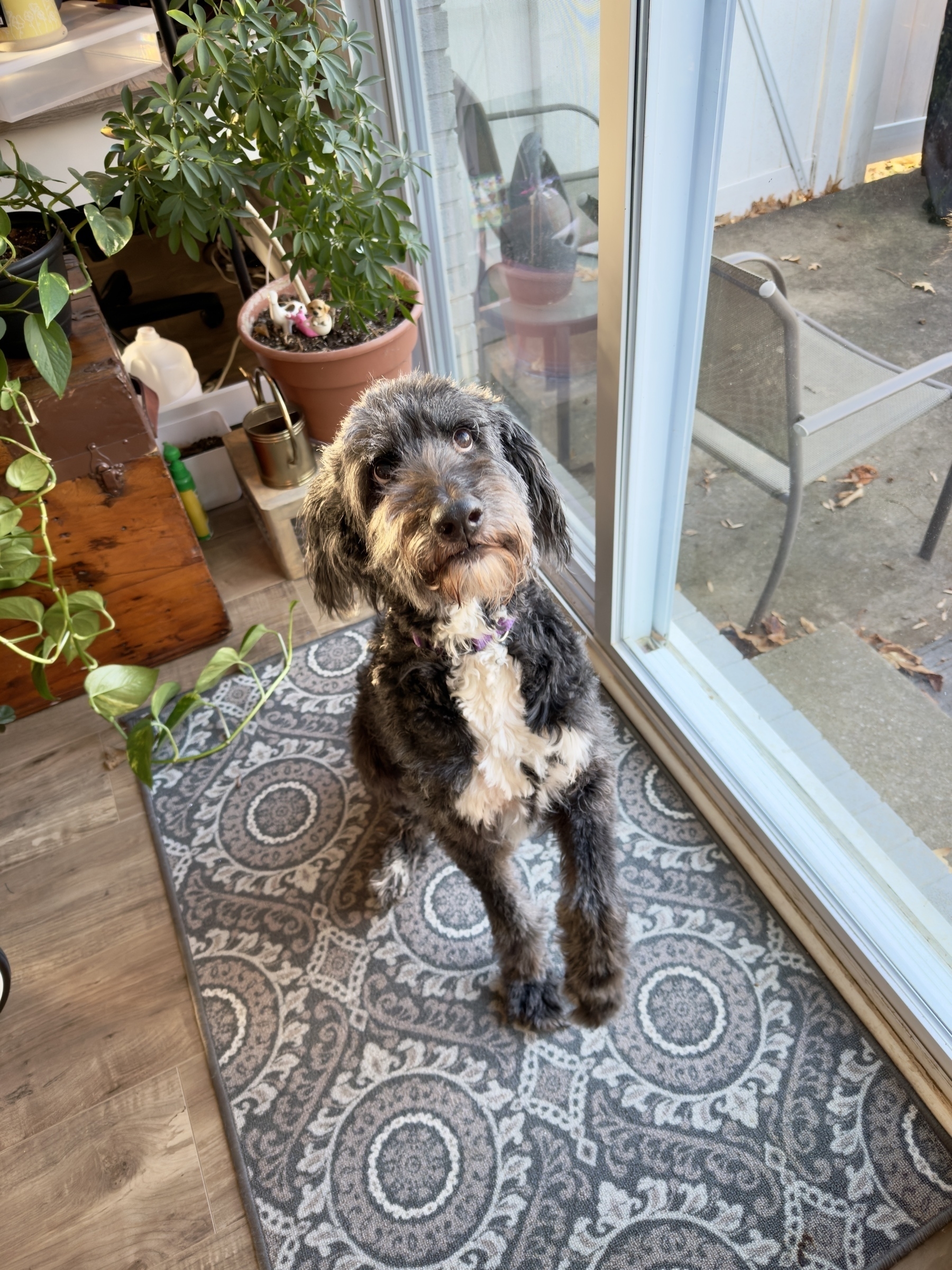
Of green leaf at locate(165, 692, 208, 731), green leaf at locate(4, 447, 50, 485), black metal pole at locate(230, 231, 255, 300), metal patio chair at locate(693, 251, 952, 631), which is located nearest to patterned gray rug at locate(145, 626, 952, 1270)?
green leaf at locate(165, 692, 208, 731)

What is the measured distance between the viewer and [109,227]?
1554 mm

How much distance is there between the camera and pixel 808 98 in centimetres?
123

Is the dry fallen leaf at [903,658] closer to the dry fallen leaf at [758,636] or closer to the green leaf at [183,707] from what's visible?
the dry fallen leaf at [758,636]

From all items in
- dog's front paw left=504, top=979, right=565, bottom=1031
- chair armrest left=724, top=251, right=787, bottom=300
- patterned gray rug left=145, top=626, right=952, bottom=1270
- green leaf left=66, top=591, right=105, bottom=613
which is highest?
chair armrest left=724, top=251, right=787, bottom=300

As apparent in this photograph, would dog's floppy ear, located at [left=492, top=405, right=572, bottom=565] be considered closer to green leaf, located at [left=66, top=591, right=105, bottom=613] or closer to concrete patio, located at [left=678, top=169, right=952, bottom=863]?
→ concrete patio, located at [left=678, top=169, right=952, bottom=863]

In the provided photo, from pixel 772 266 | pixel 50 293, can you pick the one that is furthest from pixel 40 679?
pixel 772 266

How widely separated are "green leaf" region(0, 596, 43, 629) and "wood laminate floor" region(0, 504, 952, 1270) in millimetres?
404

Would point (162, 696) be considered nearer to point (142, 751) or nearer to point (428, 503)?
point (142, 751)

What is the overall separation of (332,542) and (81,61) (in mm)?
1574

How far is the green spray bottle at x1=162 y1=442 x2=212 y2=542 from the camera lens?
230cm

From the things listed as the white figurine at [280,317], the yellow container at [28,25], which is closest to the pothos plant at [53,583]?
the yellow container at [28,25]

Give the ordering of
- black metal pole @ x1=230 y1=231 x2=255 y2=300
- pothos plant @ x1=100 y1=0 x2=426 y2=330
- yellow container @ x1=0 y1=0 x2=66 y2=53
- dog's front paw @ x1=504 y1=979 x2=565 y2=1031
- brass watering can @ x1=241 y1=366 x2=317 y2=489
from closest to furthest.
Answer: dog's front paw @ x1=504 y1=979 x2=565 y2=1031 < pothos plant @ x1=100 y1=0 x2=426 y2=330 < yellow container @ x1=0 y1=0 x2=66 y2=53 < brass watering can @ x1=241 y1=366 x2=317 y2=489 < black metal pole @ x1=230 y1=231 x2=255 y2=300

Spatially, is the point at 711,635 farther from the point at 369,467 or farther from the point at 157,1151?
the point at 157,1151

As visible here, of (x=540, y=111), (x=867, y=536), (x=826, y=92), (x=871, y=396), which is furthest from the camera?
(x=540, y=111)
